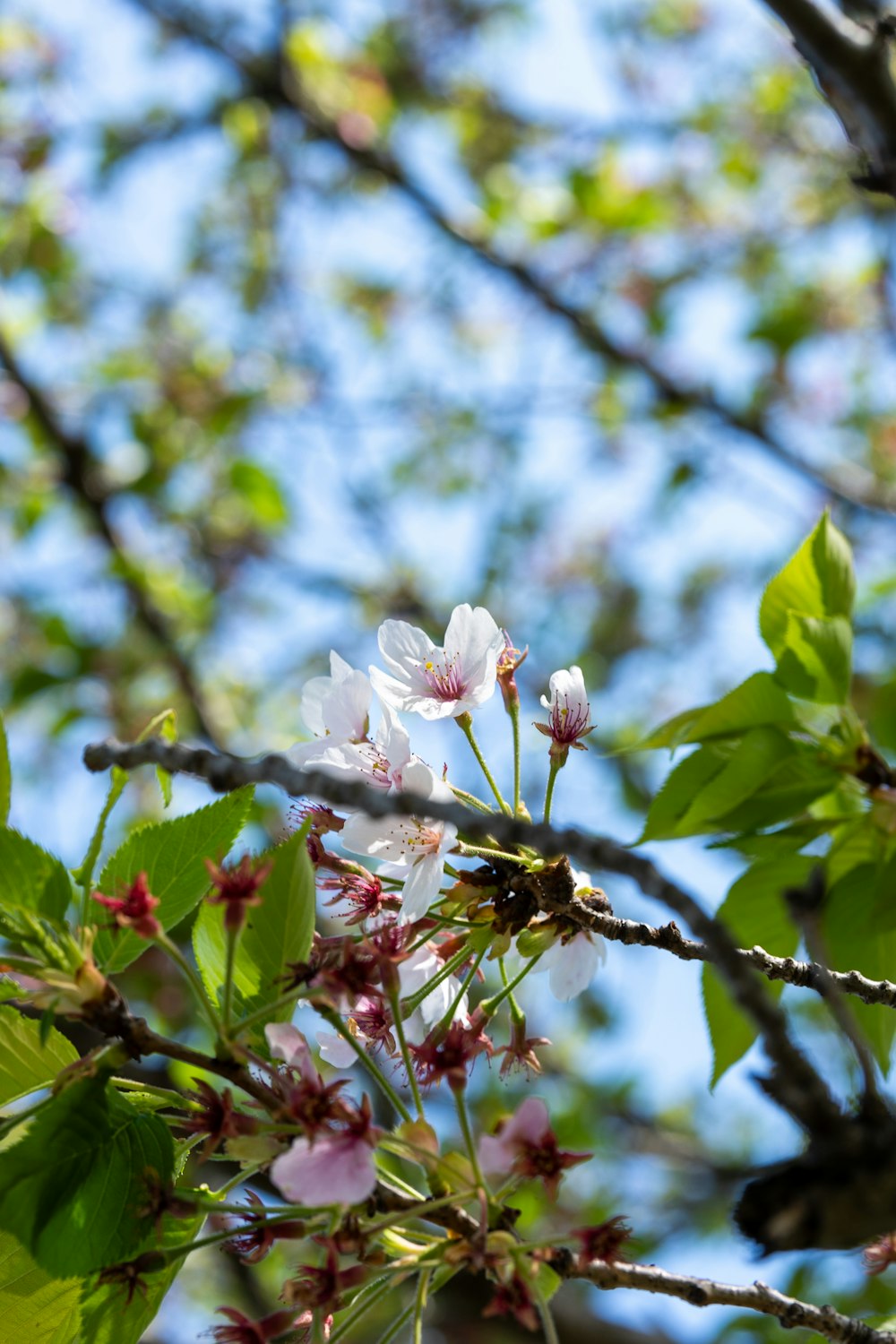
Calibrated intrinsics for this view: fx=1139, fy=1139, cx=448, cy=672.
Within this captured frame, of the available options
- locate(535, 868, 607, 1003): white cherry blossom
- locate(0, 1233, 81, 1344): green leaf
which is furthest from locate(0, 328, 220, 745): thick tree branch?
locate(0, 1233, 81, 1344): green leaf

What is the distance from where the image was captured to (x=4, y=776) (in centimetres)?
96

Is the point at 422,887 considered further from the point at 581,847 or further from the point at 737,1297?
the point at 737,1297

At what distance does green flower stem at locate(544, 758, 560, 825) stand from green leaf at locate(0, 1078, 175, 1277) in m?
0.39

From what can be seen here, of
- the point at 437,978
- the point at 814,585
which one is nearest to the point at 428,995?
the point at 437,978

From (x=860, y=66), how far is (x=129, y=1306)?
1486 mm

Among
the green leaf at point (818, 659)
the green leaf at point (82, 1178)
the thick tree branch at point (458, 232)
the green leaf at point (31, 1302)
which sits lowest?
the thick tree branch at point (458, 232)

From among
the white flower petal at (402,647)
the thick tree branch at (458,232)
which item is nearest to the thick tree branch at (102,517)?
the thick tree branch at (458,232)

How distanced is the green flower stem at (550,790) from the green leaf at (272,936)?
0.66 ft

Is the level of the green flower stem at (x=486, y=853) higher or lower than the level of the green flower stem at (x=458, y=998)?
higher

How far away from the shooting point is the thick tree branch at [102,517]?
3658mm

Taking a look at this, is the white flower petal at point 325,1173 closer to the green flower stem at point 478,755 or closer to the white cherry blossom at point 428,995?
the white cherry blossom at point 428,995

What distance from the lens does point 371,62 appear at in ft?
16.9

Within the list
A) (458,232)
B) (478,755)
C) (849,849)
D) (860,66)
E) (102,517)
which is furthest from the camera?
(458,232)

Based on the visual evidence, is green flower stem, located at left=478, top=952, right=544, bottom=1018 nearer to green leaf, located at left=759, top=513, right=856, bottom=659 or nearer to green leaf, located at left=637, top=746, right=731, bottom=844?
green leaf, located at left=637, top=746, right=731, bottom=844
